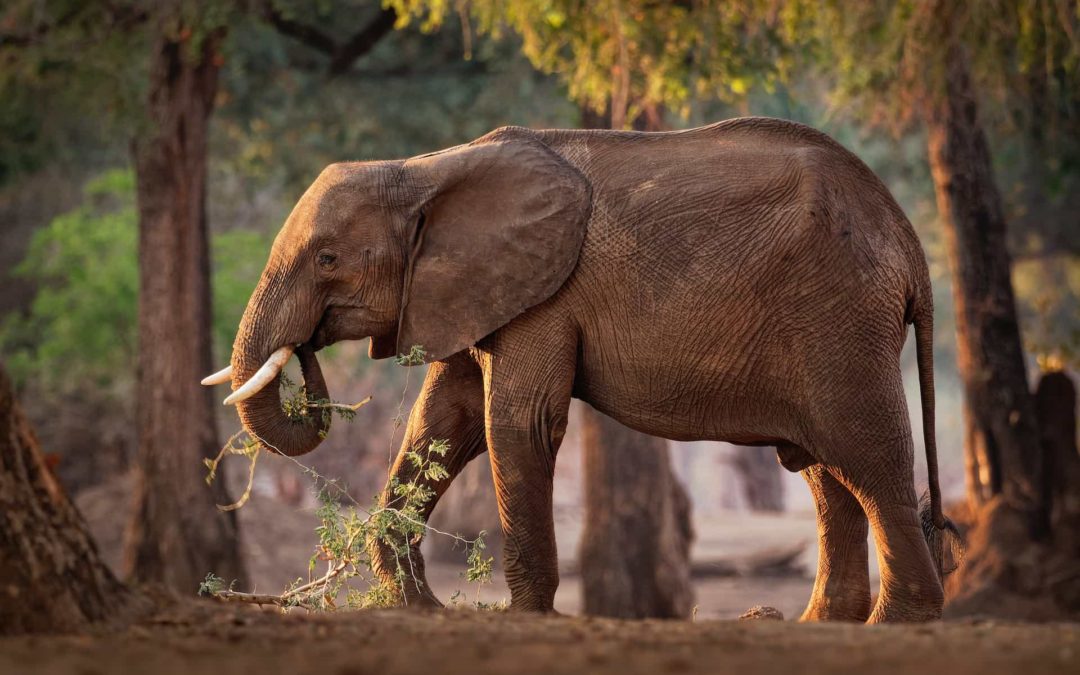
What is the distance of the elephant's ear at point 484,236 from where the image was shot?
7.10 metres

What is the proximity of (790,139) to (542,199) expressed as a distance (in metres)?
1.25

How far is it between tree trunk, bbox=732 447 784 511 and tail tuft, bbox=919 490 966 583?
1052 inches

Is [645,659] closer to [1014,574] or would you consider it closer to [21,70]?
[1014,574]

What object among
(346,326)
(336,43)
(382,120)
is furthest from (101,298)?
(346,326)

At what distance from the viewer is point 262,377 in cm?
723

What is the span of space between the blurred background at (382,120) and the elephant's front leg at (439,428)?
5304mm

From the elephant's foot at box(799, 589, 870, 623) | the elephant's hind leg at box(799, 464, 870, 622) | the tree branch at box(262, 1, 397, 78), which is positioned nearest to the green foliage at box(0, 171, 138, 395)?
the tree branch at box(262, 1, 397, 78)

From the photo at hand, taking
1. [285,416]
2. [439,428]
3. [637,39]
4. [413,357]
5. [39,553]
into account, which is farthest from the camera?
[637,39]

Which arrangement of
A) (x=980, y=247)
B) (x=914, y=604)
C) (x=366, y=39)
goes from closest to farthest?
(x=914, y=604), (x=980, y=247), (x=366, y=39)

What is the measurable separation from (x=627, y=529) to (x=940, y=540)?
8.75m

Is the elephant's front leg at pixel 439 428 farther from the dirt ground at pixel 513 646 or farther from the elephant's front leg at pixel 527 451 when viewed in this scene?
the dirt ground at pixel 513 646

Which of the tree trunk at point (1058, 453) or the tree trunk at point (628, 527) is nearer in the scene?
the tree trunk at point (1058, 453)

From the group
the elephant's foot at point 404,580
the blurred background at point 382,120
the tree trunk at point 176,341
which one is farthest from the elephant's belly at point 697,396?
the tree trunk at point 176,341

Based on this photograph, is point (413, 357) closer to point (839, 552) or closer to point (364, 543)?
point (364, 543)
